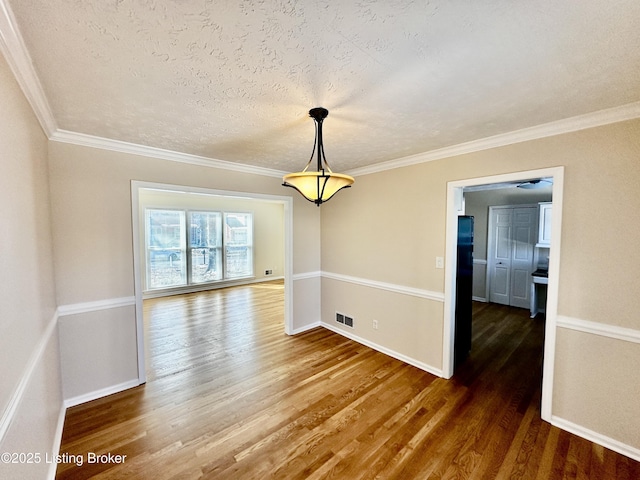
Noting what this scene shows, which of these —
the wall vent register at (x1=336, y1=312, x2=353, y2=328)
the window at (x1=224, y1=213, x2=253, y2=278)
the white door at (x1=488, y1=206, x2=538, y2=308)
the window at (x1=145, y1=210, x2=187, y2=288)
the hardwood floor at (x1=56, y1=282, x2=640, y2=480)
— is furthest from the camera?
the window at (x1=224, y1=213, x2=253, y2=278)

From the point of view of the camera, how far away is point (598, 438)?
6.55ft

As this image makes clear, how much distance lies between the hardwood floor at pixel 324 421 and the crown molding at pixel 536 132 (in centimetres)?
238

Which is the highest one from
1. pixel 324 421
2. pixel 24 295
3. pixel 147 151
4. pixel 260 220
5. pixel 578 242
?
pixel 147 151

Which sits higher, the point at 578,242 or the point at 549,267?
the point at 578,242

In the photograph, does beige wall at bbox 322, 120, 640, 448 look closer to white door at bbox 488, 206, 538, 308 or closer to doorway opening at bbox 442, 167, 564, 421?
doorway opening at bbox 442, 167, 564, 421

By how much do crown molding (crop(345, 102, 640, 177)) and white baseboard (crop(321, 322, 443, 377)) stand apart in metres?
2.32

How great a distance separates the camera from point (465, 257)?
3111mm

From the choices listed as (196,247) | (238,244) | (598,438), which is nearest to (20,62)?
(598,438)

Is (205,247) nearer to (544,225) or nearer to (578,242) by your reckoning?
(578,242)

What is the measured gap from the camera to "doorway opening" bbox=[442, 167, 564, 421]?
213 centimetres

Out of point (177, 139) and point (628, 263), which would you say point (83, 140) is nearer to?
point (177, 139)

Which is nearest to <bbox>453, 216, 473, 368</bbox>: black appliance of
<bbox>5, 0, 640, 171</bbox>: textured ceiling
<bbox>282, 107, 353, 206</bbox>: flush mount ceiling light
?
<bbox>5, 0, 640, 171</bbox>: textured ceiling

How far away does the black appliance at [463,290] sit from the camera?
3.00 meters

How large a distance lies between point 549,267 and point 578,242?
0.27 metres
